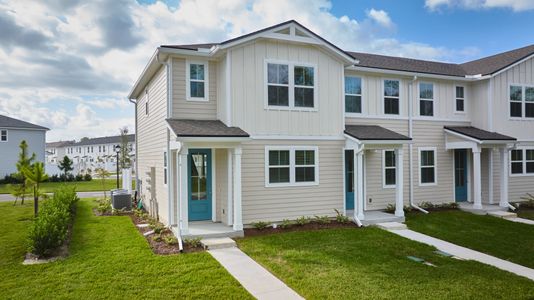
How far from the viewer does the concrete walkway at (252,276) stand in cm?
592

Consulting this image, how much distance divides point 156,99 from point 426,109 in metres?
10.6

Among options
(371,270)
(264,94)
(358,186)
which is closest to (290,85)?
(264,94)

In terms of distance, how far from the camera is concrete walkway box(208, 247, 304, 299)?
5922mm

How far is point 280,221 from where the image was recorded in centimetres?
1085

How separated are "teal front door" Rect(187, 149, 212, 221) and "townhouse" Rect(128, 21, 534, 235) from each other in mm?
31

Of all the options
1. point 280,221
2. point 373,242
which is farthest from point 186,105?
point 373,242

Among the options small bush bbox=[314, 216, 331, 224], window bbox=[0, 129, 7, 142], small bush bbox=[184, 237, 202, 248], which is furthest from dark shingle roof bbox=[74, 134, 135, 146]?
small bush bbox=[184, 237, 202, 248]

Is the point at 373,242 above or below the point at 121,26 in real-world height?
below

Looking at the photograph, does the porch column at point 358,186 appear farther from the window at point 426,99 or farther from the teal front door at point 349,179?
the window at point 426,99

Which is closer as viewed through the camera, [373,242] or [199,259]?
[199,259]

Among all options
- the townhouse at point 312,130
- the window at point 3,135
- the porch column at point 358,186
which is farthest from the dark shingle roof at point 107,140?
the porch column at point 358,186

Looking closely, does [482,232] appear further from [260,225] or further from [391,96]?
[260,225]

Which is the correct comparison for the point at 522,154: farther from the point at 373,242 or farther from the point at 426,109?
the point at 373,242

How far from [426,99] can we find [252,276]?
11.1 m
